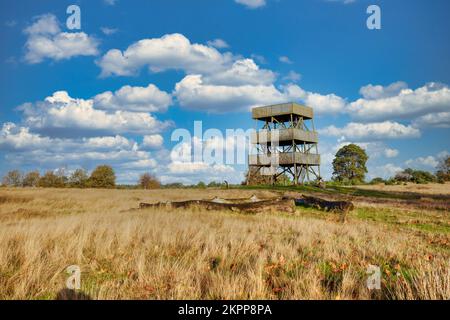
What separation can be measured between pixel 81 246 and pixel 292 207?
40.0 feet

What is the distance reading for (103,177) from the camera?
6525cm

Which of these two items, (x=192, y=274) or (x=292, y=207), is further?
(x=292, y=207)

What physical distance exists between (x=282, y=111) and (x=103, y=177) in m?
37.3

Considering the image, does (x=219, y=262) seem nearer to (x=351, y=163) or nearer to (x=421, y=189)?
(x=421, y=189)

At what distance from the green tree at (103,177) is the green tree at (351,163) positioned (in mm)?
48691

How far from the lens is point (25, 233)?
8062 mm

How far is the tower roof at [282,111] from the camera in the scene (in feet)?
172

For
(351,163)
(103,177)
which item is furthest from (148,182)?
(351,163)

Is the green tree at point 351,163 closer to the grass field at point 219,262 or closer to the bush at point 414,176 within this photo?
the bush at point 414,176

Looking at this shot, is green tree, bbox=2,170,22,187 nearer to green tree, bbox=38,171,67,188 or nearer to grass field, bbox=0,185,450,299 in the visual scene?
green tree, bbox=38,171,67,188

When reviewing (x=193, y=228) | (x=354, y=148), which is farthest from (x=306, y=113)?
(x=193, y=228)

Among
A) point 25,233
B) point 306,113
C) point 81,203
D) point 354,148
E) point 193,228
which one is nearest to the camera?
point 25,233
